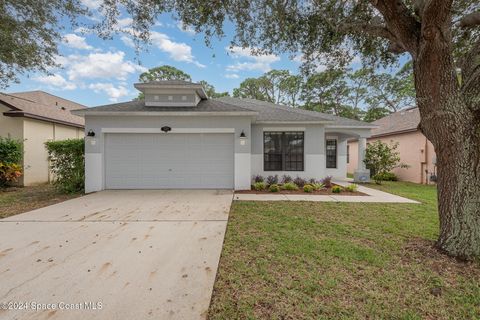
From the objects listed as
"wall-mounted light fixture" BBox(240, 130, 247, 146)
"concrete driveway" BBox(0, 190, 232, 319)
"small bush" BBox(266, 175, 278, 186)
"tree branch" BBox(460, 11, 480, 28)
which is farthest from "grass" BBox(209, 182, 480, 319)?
"small bush" BBox(266, 175, 278, 186)

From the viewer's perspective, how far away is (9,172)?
33.3 ft

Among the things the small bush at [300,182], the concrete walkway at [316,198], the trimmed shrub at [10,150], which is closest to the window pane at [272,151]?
the small bush at [300,182]

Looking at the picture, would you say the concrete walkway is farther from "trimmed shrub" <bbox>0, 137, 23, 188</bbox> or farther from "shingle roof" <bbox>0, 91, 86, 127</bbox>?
"shingle roof" <bbox>0, 91, 86, 127</bbox>

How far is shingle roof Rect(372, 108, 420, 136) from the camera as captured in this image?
14820 mm

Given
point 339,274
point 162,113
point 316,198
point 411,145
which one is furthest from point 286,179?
point 411,145

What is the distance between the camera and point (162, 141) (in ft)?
31.6

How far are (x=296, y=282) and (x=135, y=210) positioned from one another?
4.93 meters

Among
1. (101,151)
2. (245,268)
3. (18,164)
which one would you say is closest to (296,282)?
(245,268)

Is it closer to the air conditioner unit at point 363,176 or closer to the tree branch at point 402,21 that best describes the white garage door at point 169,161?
the tree branch at point 402,21

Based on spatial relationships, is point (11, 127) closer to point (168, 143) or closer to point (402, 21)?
point (168, 143)

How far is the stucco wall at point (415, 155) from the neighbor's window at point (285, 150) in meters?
7.92

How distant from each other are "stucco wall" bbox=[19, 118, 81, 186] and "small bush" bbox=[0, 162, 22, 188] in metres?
0.85

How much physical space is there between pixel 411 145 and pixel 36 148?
21.0 m

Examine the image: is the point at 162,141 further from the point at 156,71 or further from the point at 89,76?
the point at 156,71
